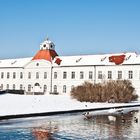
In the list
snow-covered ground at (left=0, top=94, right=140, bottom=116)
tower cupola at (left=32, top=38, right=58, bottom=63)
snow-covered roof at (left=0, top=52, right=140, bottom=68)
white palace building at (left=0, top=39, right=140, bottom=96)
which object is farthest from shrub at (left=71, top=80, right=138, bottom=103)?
tower cupola at (left=32, top=38, right=58, bottom=63)

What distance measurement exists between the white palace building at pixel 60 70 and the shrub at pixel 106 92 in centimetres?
1328

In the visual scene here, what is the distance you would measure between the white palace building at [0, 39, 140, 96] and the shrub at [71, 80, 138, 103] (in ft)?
43.6

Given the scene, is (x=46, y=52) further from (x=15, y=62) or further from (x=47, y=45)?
(x=15, y=62)

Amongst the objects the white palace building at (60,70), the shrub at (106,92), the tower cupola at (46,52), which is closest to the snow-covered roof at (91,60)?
the white palace building at (60,70)

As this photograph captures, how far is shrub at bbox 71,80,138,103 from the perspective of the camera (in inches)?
1869

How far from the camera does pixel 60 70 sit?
230 ft

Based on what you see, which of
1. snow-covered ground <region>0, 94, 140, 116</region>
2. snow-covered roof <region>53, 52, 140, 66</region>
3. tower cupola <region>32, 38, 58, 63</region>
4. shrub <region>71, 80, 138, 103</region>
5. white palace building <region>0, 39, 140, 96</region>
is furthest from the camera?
tower cupola <region>32, 38, 58, 63</region>

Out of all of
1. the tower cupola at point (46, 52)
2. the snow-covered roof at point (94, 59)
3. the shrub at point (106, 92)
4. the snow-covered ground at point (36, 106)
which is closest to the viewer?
the snow-covered ground at point (36, 106)

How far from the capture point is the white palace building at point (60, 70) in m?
63.5

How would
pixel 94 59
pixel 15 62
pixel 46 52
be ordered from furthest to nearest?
pixel 15 62, pixel 46 52, pixel 94 59

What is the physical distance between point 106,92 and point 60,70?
23.7m

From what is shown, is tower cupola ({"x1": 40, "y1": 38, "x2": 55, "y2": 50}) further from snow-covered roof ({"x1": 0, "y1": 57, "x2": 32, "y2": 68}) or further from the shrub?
the shrub

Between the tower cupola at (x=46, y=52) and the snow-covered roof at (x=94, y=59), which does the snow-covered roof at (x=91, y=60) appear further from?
the tower cupola at (x=46, y=52)

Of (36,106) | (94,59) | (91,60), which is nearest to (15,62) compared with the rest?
(91,60)
